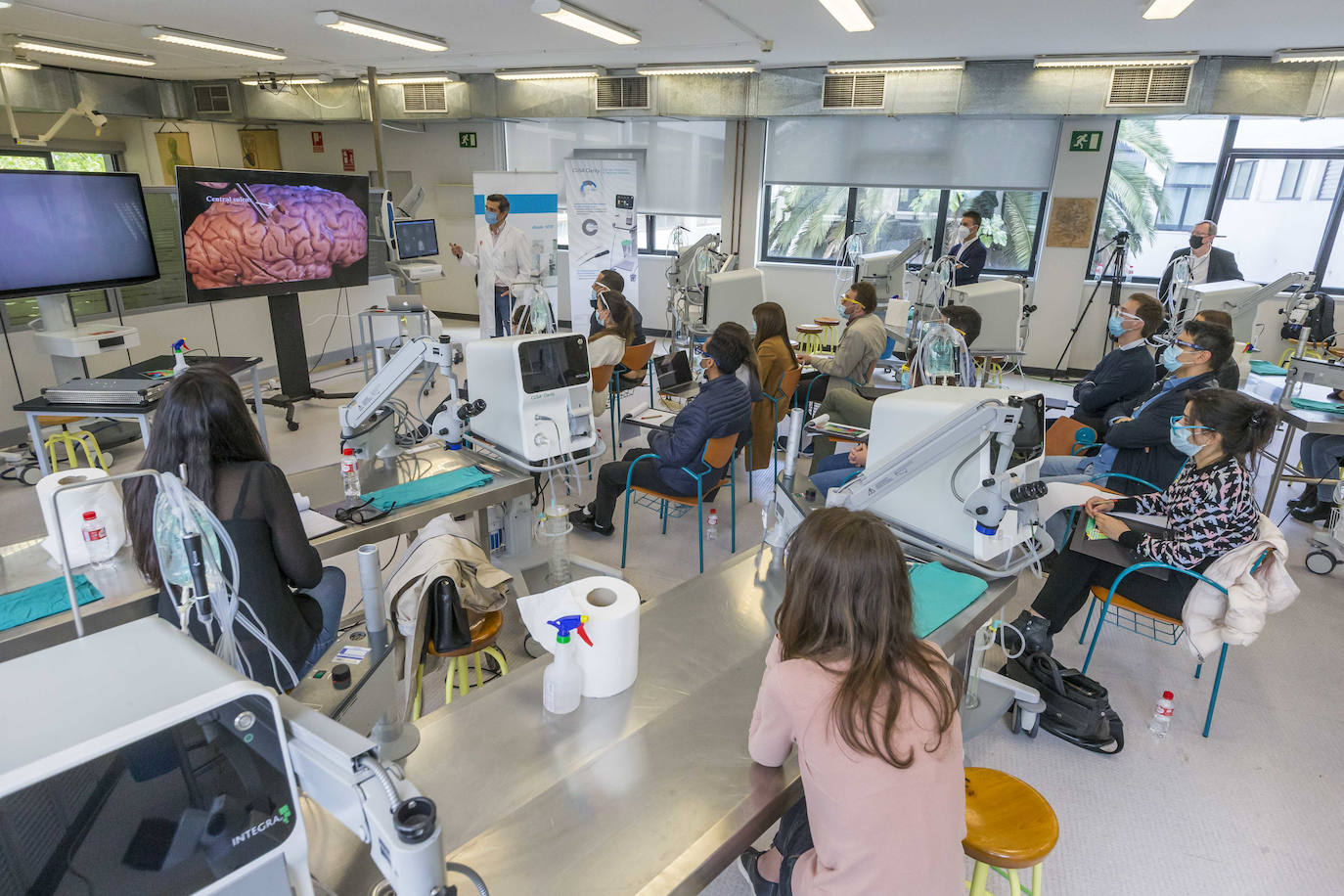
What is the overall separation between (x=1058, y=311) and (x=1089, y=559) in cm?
541

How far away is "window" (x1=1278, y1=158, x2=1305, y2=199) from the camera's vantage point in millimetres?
6730

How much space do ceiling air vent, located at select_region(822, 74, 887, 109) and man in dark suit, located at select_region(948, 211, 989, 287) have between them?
147cm

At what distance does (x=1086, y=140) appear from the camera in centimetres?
693

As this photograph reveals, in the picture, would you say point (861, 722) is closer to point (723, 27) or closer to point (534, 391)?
point (534, 391)

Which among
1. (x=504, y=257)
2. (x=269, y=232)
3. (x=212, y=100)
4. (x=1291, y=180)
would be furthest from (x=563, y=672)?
(x=212, y=100)

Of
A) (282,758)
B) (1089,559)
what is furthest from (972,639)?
(282,758)

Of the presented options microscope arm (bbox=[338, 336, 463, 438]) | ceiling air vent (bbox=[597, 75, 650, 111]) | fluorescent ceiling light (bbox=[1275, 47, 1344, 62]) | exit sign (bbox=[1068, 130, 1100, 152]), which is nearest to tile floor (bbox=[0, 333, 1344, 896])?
microscope arm (bbox=[338, 336, 463, 438])

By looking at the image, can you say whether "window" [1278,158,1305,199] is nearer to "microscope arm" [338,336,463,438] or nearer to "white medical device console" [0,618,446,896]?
"microscope arm" [338,336,463,438]

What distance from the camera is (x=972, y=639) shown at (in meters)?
2.36

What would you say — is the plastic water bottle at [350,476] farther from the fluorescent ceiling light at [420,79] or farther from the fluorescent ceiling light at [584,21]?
the fluorescent ceiling light at [420,79]

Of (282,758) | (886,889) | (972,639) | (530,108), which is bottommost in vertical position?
(972,639)

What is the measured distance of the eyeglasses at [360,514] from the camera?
254 centimetres

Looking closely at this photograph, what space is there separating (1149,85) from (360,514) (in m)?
7.08

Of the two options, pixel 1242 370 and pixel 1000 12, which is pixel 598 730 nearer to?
pixel 1242 370
